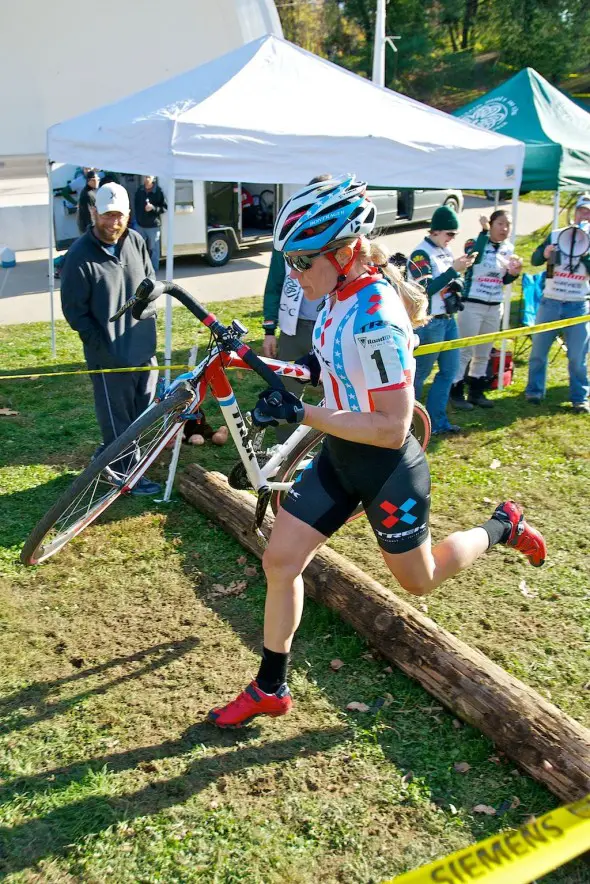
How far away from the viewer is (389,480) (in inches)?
131

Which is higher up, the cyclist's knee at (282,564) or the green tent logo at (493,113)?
the green tent logo at (493,113)

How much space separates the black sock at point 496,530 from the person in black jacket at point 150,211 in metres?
10.3

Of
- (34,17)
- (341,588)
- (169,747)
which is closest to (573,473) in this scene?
(341,588)

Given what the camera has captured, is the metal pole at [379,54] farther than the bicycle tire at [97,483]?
Yes

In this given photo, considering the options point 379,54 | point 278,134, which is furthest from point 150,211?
point 379,54

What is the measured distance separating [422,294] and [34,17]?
2830 cm

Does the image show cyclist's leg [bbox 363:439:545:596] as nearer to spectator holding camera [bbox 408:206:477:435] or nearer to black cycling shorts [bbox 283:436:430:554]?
black cycling shorts [bbox 283:436:430:554]

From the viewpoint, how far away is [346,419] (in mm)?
2955

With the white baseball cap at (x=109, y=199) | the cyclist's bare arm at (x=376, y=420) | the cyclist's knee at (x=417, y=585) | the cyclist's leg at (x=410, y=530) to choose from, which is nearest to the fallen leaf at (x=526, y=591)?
the cyclist's leg at (x=410, y=530)

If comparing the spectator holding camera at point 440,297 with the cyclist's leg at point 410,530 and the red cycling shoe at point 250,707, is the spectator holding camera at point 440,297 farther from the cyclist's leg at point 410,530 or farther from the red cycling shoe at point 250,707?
the red cycling shoe at point 250,707

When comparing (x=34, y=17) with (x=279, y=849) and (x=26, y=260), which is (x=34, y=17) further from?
(x=279, y=849)

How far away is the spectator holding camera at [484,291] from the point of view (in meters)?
7.72

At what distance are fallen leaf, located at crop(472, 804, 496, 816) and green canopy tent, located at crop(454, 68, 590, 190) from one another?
347 inches

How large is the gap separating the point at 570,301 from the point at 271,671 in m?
5.85
